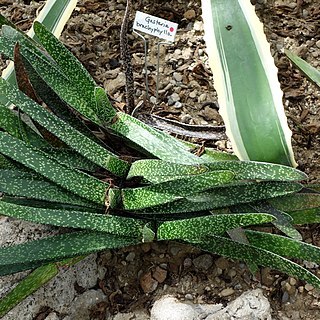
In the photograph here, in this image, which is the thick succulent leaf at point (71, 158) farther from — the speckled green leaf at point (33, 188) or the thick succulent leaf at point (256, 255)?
the thick succulent leaf at point (256, 255)

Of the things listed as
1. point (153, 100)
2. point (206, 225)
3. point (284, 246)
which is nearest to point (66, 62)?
point (153, 100)

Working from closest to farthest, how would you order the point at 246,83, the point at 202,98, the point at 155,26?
the point at 246,83 < the point at 155,26 < the point at 202,98

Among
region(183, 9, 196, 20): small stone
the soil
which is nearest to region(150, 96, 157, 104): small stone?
the soil

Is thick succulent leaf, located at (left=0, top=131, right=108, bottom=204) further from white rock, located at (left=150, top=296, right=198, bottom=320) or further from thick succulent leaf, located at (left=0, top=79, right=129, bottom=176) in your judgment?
white rock, located at (left=150, top=296, right=198, bottom=320)

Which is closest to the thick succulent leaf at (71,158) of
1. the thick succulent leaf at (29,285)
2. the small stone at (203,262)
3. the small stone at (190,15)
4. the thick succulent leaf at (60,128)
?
the thick succulent leaf at (60,128)

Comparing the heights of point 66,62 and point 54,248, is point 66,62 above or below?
above

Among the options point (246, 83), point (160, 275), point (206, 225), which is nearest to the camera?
point (206, 225)

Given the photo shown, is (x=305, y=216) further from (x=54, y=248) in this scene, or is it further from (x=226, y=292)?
(x=54, y=248)
